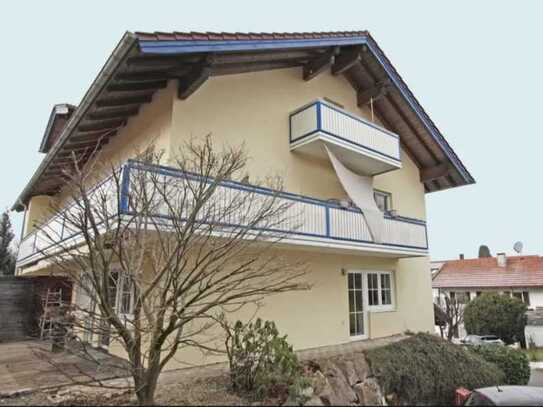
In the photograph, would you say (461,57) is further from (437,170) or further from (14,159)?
(14,159)

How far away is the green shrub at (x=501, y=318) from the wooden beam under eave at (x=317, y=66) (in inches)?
915

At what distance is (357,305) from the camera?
13.4m

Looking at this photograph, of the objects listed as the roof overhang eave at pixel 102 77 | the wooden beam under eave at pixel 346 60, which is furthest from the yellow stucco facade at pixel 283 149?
the roof overhang eave at pixel 102 77

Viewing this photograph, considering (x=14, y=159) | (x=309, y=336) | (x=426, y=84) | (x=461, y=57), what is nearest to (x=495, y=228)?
(x=426, y=84)

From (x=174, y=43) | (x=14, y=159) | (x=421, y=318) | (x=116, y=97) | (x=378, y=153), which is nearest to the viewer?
(x=174, y=43)

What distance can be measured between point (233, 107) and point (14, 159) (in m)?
20.8

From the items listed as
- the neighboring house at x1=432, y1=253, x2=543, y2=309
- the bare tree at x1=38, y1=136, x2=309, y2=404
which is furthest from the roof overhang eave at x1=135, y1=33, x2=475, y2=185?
the neighboring house at x1=432, y1=253, x2=543, y2=309

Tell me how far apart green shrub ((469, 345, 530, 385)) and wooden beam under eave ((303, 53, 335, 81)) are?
11.3 meters

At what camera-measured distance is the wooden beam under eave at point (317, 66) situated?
1304 centimetres

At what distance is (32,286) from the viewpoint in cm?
1506

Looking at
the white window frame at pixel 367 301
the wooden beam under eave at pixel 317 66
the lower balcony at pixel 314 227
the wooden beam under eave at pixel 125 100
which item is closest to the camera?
the lower balcony at pixel 314 227

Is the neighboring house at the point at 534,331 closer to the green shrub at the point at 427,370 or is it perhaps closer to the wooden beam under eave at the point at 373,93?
the green shrub at the point at 427,370

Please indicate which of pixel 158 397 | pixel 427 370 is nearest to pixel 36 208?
pixel 158 397

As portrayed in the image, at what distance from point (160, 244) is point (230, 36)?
593 centimetres
